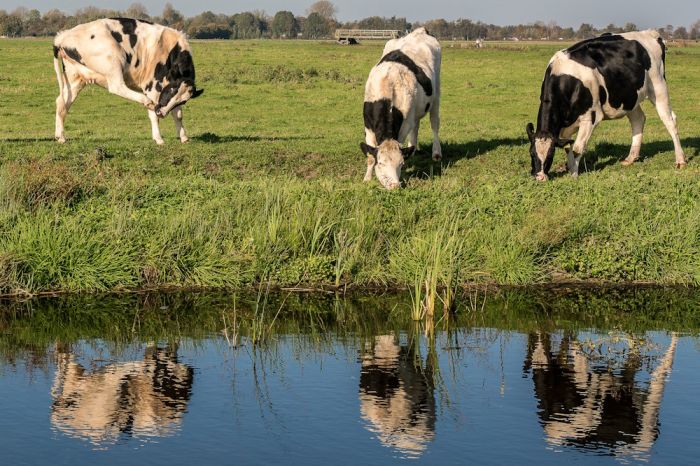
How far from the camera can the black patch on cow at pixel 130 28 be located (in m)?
21.2

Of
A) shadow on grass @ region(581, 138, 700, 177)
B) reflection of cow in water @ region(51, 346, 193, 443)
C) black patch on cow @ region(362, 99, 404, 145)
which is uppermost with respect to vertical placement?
black patch on cow @ region(362, 99, 404, 145)

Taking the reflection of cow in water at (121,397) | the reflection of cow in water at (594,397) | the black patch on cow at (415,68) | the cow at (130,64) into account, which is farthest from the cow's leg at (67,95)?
the reflection of cow in water at (594,397)

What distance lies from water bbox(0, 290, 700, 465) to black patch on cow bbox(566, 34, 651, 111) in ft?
20.8

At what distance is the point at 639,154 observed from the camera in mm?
20125

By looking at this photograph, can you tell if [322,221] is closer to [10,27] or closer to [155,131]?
[155,131]

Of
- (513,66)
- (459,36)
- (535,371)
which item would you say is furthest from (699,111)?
(459,36)

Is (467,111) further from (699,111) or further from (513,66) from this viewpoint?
(513,66)

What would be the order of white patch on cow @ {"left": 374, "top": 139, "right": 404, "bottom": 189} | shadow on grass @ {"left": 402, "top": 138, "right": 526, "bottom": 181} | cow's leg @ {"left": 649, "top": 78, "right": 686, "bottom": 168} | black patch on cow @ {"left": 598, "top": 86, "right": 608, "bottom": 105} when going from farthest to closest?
cow's leg @ {"left": 649, "top": 78, "right": 686, "bottom": 168} → shadow on grass @ {"left": 402, "top": 138, "right": 526, "bottom": 181} → black patch on cow @ {"left": 598, "top": 86, "right": 608, "bottom": 105} → white patch on cow @ {"left": 374, "top": 139, "right": 404, "bottom": 189}

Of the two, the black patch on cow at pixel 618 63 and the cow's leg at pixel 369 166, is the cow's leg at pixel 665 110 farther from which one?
the cow's leg at pixel 369 166

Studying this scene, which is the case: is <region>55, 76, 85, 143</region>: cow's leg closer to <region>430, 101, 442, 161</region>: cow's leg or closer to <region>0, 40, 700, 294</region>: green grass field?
<region>0, 40, 700, 294</region>: green grass field

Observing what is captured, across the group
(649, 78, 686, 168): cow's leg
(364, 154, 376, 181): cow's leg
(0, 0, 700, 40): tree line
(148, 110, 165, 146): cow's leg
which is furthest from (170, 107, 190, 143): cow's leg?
Result: (0, 0, 700, 40): tree line

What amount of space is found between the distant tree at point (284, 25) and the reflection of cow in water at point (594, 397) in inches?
5610

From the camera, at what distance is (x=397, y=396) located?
9.34 metres

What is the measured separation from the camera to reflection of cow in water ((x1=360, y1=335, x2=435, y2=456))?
8.46 meters
